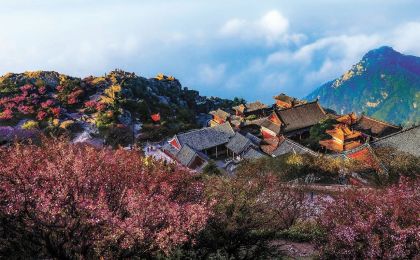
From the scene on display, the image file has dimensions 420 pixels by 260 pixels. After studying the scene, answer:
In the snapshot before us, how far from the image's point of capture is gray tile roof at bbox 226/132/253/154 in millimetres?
59991

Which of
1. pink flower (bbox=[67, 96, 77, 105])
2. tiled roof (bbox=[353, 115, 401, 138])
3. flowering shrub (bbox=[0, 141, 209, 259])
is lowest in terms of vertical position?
flowering shrub (bbox=[0, 141, 209, 259])

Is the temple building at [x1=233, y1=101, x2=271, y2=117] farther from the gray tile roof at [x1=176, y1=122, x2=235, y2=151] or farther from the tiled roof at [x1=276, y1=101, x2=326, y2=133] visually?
the gray tile roof at [x1=176, y1=122, x2=235, y2=151]

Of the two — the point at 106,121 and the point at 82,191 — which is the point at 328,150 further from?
the point at 82,191

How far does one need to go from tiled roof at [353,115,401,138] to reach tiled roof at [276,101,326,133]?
7866mm

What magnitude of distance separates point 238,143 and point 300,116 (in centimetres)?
1307

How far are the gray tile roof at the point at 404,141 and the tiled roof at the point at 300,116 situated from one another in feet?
70.4

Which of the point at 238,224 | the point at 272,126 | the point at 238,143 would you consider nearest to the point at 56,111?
the point at 238,143

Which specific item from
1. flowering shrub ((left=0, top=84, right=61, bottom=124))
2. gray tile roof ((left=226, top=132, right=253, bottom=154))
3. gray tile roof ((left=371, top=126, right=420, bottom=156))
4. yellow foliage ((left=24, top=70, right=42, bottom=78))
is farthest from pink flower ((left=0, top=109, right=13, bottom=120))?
gray tile roof ((left=371, top=126, right=420, bottom=156))

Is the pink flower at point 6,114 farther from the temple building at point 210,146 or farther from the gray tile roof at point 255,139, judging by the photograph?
the gray tile roof at point 255,139

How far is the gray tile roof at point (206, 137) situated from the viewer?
61938mm

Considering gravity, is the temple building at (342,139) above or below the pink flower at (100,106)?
below

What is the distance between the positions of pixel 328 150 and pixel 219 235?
3993 cm

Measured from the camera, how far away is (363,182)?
39.0 metres

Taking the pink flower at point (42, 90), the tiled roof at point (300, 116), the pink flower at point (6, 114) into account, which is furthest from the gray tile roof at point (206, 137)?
the pink flower at point (42, 90)
